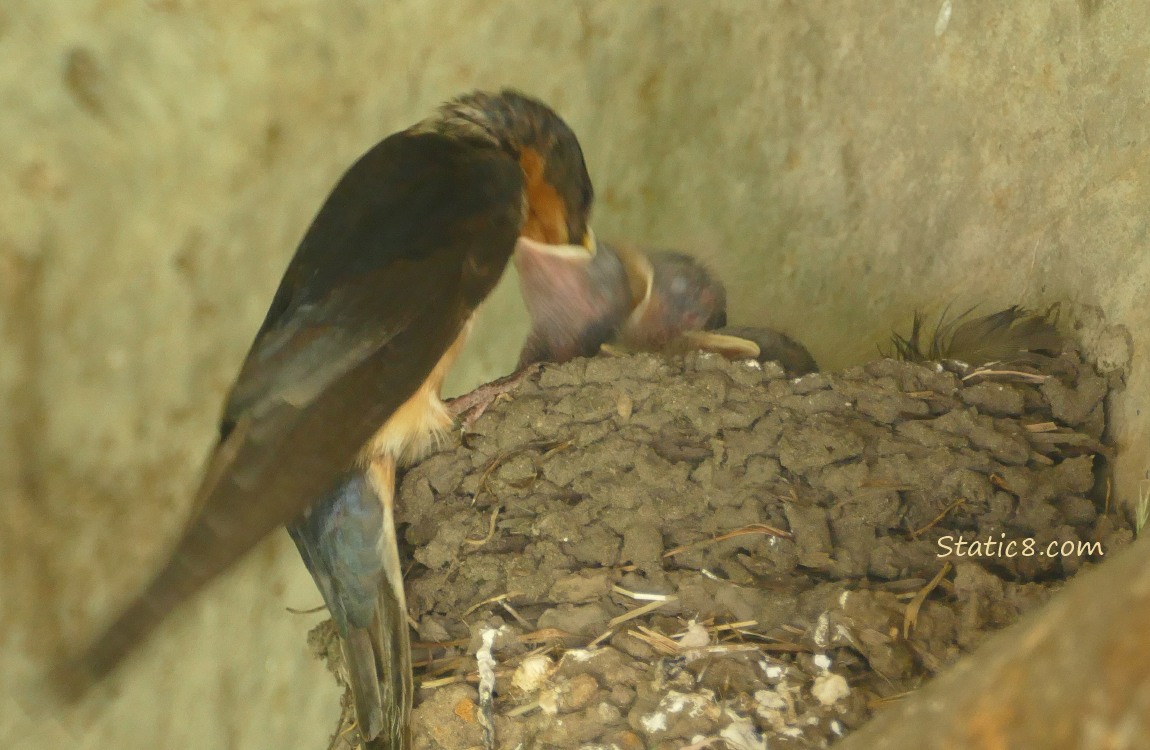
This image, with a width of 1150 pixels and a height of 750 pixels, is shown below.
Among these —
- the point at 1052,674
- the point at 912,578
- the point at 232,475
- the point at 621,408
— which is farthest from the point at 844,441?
the point at 1052,674

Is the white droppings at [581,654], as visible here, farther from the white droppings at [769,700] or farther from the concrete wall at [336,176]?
the concrete wall at [336,176]

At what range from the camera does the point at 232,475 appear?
177 cm

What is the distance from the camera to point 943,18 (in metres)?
2.75

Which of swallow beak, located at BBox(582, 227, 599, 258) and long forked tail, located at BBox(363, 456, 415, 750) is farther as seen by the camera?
swallow beak, located at BBox(582, 227, 599, 258)

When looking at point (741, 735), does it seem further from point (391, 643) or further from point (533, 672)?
point (391, 643)

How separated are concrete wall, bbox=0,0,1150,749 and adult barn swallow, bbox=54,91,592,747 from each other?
0.35 m

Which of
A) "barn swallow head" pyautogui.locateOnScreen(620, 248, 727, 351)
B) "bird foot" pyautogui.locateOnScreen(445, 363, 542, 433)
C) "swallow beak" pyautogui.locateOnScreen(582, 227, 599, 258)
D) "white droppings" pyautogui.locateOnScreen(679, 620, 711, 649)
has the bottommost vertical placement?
"white droppings" pyautogui.locateOnScreen(679, 620, 711, 649)

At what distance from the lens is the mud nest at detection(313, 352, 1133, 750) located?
2.01 metres

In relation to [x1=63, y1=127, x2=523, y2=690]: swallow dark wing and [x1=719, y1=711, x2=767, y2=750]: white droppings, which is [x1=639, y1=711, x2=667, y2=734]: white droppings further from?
[x1=63, y1=127, x2=523, y2=690]: swallow dark wing

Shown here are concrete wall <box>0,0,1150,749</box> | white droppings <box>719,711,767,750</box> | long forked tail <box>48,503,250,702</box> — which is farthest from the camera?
concrete wall <box>0,0,1150,749</box>

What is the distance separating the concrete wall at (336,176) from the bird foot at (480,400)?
70 centimetres

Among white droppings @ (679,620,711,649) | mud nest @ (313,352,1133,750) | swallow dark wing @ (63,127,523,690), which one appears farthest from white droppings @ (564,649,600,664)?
swallow dark wing @ (63,127,523,690)

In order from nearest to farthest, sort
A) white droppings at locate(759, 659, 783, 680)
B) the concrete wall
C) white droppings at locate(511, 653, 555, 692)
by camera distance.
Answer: white droppings at locate(759, 659, 783, 680), white droppings at locate(511, 653, 555, 692), the concrete wall

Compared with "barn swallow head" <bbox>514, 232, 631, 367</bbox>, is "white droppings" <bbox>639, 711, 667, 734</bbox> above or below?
below
